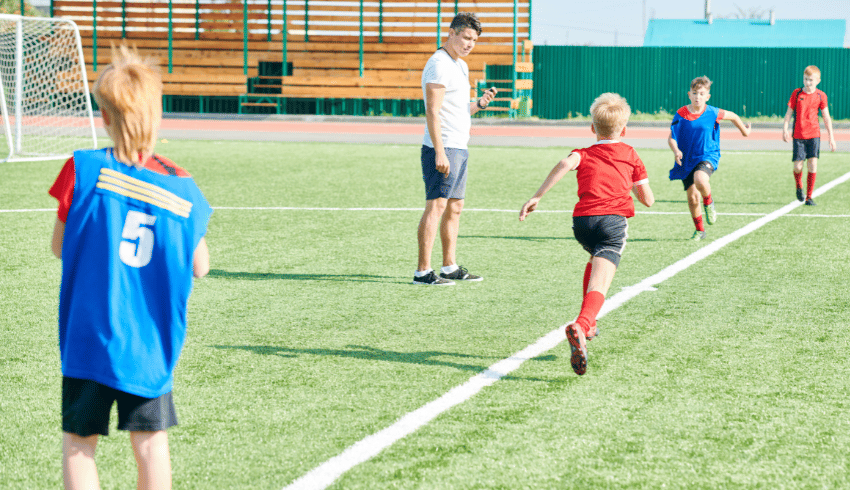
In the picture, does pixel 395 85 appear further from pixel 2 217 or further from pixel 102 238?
pixel 102 238

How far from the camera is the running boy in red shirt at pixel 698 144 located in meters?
9.53

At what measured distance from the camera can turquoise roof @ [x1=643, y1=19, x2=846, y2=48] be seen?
56.8m

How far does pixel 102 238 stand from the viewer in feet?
8.60

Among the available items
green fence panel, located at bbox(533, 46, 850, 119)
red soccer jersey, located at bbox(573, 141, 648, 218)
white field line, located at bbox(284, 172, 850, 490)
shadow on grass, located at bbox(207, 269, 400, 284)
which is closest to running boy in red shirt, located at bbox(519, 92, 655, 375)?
red soccer jersey, located at bbox(573, 141, 648, 218)

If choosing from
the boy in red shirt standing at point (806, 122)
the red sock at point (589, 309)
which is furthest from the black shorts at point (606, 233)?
the boy in red shirt standing at point (806, 122)

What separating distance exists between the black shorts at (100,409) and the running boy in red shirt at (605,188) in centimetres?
275

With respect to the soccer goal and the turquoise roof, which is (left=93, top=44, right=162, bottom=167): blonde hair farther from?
the turquoise roof

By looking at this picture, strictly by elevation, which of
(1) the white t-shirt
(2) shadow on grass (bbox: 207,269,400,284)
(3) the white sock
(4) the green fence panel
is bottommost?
(2) shadow on grass (bbox: 207,269,400,284)

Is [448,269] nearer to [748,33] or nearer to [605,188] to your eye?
A: [605,188]

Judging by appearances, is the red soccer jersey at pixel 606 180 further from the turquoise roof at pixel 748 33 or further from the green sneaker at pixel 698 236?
the turquoise roof at pixel 748 33

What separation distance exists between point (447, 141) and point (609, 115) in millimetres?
2053

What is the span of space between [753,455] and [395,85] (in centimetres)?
3215

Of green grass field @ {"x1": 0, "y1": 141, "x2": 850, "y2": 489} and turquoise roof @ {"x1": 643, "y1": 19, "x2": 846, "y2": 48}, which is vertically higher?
turquoise roof @ {"x1": 643, "y1": 19, "x2": 846, "y2": 48}

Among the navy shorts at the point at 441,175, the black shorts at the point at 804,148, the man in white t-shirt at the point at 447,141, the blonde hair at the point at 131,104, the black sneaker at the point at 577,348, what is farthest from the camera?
the black shorts at the point at 804,148
